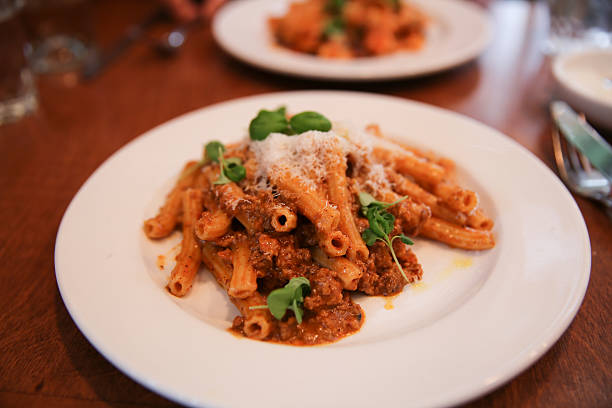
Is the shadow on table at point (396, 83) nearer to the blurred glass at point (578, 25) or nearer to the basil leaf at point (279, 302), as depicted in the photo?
the blurred glass at point (578, 25)

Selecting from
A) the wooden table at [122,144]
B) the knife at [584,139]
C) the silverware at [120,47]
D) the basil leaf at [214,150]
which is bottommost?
the silverware at [120,47]

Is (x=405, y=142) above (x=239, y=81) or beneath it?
above

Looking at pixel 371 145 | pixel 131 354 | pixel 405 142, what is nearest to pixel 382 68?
pixel 405 142

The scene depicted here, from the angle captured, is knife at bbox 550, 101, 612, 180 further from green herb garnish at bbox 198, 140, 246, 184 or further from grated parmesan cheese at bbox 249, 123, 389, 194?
green herb garnish at bbox 198, 140, 246, 184

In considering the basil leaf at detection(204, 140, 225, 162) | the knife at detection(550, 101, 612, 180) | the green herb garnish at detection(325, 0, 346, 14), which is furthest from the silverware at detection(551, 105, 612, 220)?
the green herb garnish at detection(325, 0, 346, 14)

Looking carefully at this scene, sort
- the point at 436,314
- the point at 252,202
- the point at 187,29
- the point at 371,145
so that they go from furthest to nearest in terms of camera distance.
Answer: the point at 187,29 < the point at 371,145 < the point at 252,202 < the point at 436,314

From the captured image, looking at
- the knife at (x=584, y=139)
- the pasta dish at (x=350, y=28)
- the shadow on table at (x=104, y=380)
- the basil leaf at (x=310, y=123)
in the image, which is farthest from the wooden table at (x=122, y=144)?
the basil leaf at (x=310, y=123)

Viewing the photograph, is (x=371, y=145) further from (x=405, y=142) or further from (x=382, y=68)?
(x=382, y=68)
